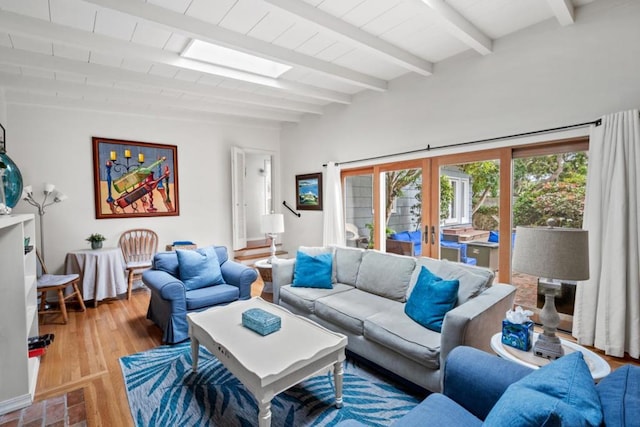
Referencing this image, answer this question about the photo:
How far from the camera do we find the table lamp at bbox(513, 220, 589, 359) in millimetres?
1465

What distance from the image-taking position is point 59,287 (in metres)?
3.39

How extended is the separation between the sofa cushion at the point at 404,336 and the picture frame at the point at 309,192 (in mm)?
2940

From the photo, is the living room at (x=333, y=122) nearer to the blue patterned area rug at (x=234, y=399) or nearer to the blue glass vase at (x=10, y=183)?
the blue glass vase at (x=10, y=183)

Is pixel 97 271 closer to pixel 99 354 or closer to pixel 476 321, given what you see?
pixel 99 354

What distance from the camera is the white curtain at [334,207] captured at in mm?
4648

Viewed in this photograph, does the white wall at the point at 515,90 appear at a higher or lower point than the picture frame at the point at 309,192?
higher

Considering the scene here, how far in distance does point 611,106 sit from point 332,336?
108 inches

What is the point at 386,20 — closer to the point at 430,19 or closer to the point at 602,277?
the point at 430,19

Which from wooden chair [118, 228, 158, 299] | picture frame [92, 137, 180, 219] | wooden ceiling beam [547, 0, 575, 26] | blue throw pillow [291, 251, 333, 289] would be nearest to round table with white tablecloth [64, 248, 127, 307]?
wooden chair [118, 228, 158, 299]

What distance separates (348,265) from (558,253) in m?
2.06

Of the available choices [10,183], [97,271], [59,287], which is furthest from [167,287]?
[97,271]

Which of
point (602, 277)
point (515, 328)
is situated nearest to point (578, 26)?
point (602, 277)

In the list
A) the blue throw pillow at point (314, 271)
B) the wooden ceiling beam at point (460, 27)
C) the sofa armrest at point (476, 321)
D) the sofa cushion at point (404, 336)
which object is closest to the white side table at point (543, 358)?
the sofa armrest at point (476, 321)

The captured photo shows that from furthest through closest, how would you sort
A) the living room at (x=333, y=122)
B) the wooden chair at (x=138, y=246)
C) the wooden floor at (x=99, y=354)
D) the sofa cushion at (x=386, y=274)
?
the wooden chair at (x=138, y=246) → the sofa cushion at (x=386, y=274) → the living room at (x=333, y=122) → the wooden floor at (x=99, y=354)
